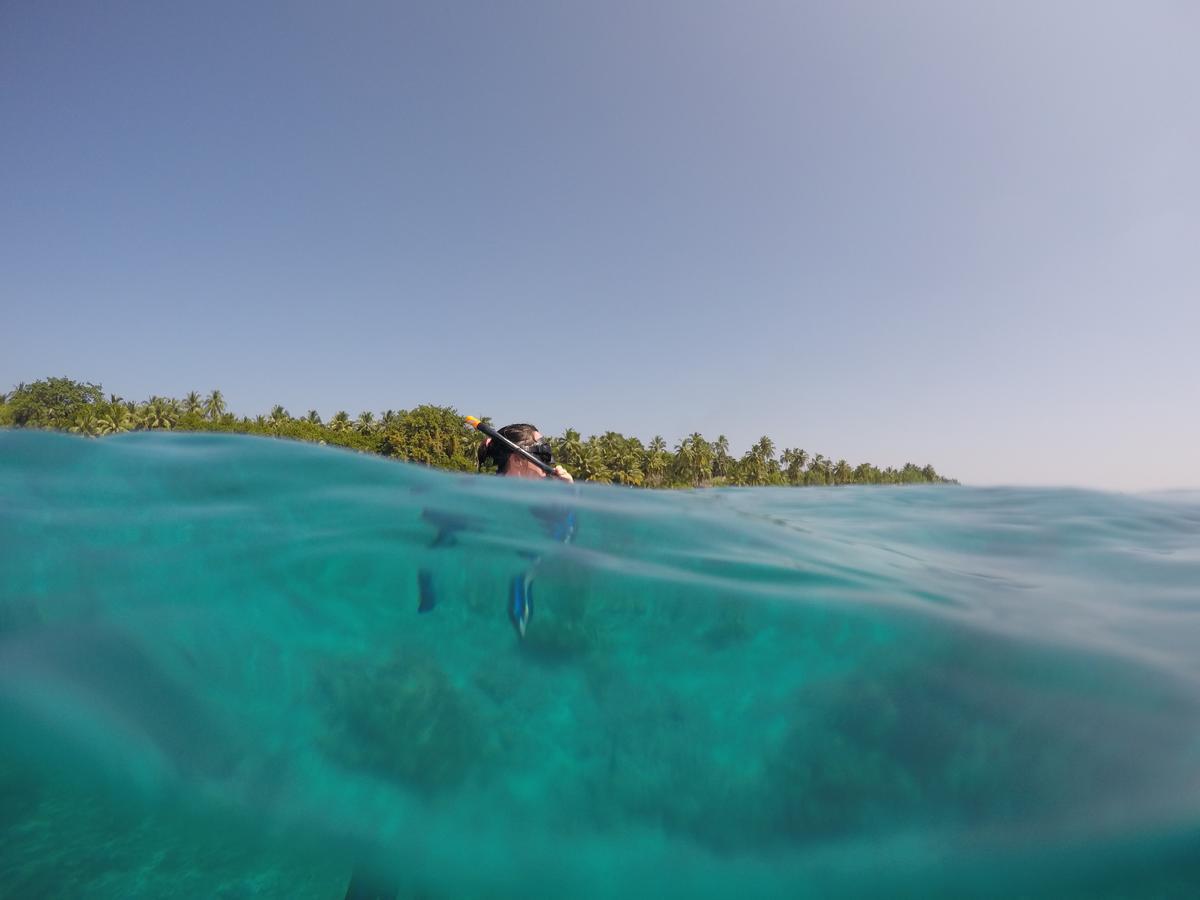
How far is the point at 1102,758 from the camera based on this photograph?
3.35 m

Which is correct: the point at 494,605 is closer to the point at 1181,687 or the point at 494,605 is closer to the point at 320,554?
the point at 320,554

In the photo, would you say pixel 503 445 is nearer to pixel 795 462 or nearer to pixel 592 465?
pixel 592 465

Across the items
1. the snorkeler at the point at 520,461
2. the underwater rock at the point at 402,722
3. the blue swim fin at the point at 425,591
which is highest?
the snorkeler at the point at 520,461

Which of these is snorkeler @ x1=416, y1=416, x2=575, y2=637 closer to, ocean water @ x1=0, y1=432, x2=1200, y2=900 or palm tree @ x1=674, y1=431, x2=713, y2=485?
ocean water @ x1=0, y1=432, x2=1200, y2=900

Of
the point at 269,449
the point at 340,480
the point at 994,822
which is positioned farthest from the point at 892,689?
the point at 269,449

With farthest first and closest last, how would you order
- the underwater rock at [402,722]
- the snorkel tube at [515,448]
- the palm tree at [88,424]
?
1. the palm tree at [88,424]
2. the snorkel tube at [515,448]
3. the underwater rock at [402,722]

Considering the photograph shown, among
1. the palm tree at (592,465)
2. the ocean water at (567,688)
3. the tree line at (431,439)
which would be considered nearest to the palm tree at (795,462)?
the tree line at (431,439)

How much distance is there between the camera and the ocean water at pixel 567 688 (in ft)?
11.3

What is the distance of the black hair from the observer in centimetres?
458

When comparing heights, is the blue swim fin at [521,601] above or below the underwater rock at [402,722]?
above

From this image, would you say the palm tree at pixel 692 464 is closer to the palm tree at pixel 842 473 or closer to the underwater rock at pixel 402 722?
the palm tree at pixel 842 473

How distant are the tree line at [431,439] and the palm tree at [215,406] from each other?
13 centimetres

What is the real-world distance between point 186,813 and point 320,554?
299 centimetres

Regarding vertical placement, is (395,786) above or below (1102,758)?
below
